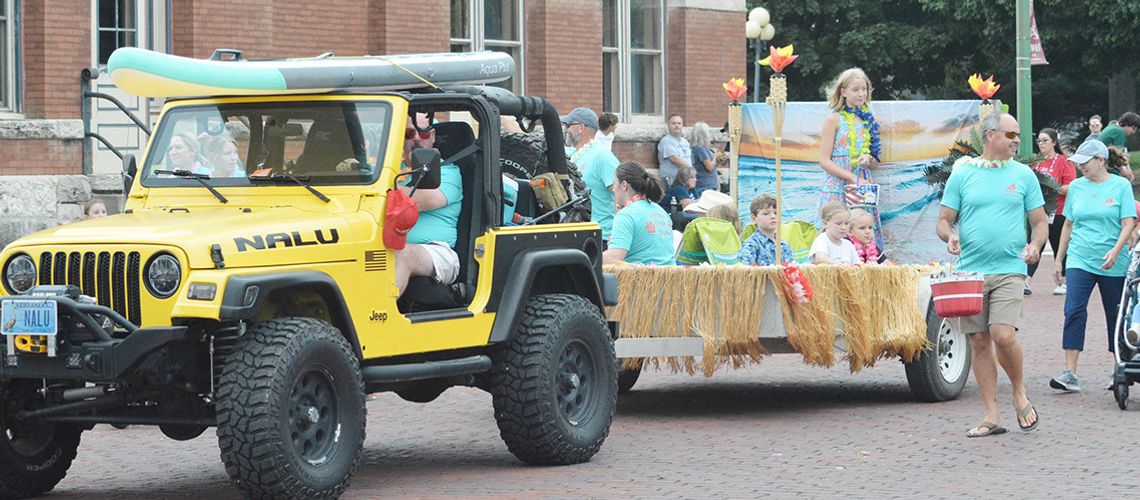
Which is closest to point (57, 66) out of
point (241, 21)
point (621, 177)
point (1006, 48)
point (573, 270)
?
point (241, 21)

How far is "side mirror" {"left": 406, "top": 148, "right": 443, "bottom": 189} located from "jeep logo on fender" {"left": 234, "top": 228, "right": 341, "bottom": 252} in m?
0.53

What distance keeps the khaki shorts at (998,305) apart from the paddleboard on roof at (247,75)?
10.9ft

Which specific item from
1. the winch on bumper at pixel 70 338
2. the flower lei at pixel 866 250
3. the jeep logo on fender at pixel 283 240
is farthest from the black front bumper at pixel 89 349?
the flower lei at pixel 866 250

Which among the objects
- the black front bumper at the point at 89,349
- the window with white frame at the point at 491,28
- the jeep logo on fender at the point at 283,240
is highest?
the window with white frame at the point at 491,28

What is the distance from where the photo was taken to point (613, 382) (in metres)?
9.88

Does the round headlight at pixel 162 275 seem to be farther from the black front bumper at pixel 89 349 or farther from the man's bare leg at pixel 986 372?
the man's bare leg at pixel 986 372

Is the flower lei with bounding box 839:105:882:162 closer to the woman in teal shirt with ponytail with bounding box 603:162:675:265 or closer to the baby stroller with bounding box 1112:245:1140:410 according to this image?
the woman in teal shirt with ponytail with bounding box 603:162:675:265

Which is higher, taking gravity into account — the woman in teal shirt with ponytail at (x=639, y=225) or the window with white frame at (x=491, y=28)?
the window with white frame at (x=491, y=28)

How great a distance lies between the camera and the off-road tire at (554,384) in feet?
30.2

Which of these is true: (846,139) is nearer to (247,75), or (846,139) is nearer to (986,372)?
(986,372)

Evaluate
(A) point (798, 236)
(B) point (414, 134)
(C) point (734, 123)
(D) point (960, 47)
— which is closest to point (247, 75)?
(B) point (414, 134)

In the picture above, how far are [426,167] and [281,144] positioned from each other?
0.85 metres

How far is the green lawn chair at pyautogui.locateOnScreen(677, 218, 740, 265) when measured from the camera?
1192cm

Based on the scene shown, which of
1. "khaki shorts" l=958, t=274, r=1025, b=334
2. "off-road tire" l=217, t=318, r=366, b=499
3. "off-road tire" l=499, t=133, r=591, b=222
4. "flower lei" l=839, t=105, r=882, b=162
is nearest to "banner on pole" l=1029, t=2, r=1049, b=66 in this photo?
"flower lei" l=839, t=105, r=882, b=162
